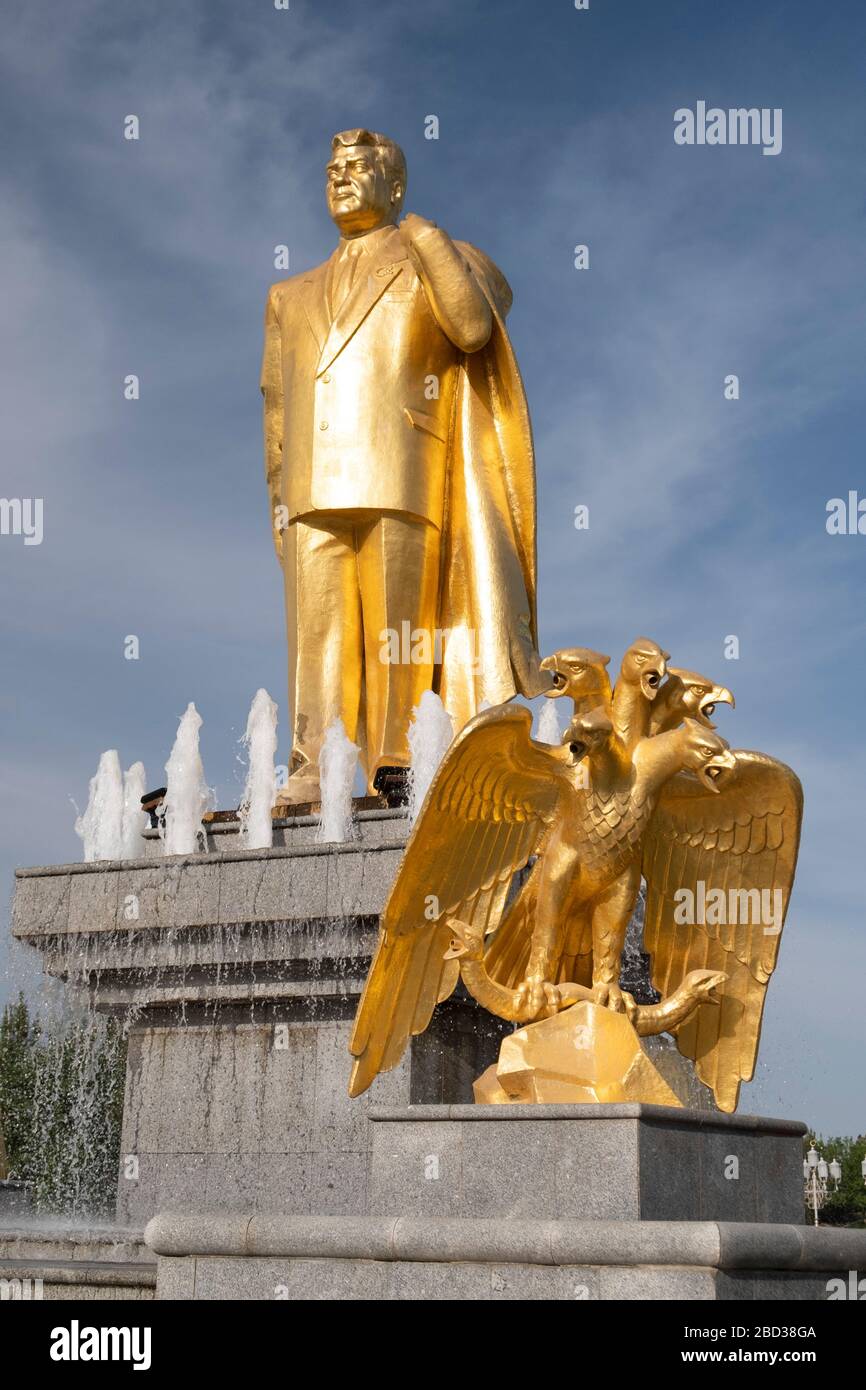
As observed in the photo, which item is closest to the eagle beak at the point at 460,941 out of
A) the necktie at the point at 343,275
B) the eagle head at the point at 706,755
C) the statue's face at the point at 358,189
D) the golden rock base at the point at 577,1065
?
the golden rock base at the point at 577,1065

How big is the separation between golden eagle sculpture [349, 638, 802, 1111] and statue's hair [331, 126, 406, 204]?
505cm

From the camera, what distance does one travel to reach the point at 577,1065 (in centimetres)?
547

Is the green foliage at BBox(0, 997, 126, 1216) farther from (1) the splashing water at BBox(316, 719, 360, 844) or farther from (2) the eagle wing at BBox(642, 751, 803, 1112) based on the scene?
(2) the eagle wing at BBox(642, 751, 803, 1112)

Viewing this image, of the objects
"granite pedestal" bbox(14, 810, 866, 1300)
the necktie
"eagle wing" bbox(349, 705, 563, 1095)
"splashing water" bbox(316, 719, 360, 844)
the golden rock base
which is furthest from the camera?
the necktie

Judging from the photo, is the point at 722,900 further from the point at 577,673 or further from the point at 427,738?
the point at 427,738

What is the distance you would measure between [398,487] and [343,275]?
1.44 m

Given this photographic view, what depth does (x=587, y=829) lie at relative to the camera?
5.78m

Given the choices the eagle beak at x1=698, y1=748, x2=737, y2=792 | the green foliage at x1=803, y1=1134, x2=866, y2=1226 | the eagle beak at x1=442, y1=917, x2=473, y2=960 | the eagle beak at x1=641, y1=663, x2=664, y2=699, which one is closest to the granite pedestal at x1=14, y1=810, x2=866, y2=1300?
the eagle beak at x1=442, y1=917, x2=473, y2=960

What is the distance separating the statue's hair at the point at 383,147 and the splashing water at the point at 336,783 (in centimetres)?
351

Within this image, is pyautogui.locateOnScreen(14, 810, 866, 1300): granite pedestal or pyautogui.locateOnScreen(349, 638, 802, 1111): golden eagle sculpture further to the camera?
pyautogui.locateOnScreen(349, 638, 802, 1111): golden eagle sculpture

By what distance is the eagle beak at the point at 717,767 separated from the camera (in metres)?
5.59

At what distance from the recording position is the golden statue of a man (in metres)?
8.95

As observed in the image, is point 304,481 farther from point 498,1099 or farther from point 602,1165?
point 602,1165

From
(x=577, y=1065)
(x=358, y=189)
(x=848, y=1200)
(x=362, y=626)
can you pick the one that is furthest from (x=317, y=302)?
(x=848, y=1200)
